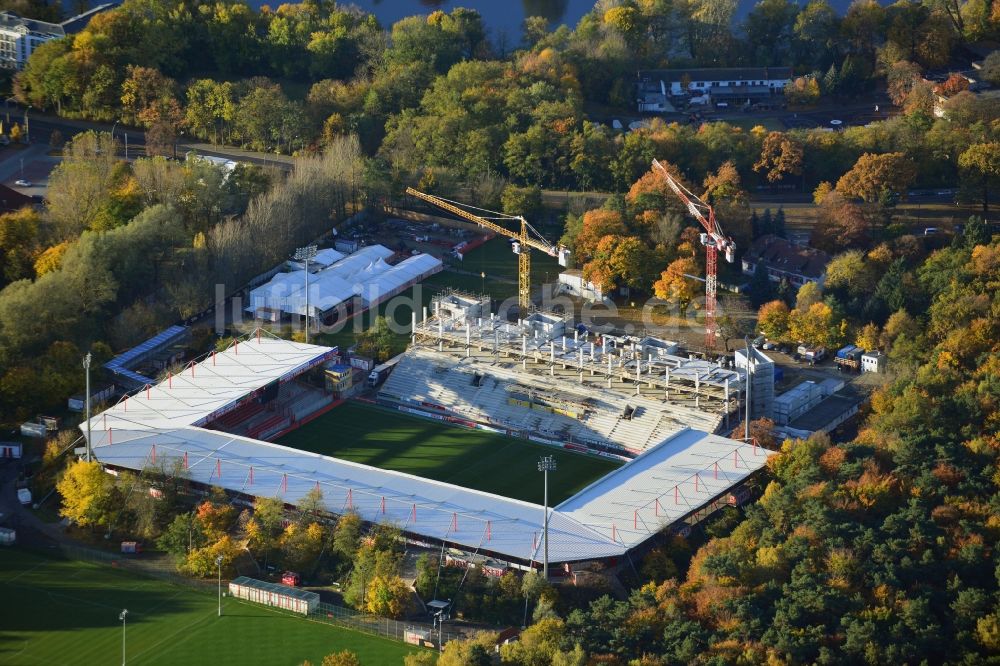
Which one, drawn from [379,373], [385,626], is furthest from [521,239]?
[385,626]

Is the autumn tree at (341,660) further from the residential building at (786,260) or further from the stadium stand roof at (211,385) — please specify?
the residential building at (786,260)

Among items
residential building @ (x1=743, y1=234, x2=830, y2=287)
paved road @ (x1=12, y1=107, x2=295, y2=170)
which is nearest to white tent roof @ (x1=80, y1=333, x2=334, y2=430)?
residential building @ (x1=743, y1=234, x2=830, y2=287)

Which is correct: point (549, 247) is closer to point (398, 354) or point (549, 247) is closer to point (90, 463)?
point (398, 354)

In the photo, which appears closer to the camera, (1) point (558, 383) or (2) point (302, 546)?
(2) point (302, 546)

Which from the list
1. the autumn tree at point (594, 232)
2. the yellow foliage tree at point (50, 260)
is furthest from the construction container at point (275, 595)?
the autumn tree at point (594, 232)

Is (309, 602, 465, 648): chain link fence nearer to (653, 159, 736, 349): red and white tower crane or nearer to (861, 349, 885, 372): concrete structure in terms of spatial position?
(653, 159, 736, 349): red and white tower crane

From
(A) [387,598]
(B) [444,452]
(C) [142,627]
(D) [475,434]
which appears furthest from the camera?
(D) [475,434]

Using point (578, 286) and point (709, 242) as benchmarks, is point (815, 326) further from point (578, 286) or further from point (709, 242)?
point (578, 286)
